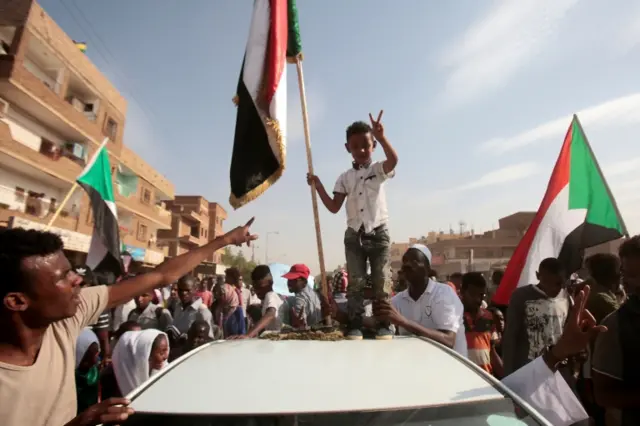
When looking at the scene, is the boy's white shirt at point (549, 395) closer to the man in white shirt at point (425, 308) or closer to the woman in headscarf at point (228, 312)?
the man in white shirt at point (425, 308)

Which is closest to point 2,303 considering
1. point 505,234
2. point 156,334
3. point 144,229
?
point 156,334

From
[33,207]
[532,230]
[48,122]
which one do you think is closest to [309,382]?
[532,230]

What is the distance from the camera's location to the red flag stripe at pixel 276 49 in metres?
3.89

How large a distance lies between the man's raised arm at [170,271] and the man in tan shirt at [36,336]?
375 mm

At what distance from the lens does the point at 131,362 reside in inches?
136

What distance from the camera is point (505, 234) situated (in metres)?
57.2

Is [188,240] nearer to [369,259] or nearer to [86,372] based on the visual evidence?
[86,372]

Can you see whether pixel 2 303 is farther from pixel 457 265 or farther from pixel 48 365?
pixel 457 265

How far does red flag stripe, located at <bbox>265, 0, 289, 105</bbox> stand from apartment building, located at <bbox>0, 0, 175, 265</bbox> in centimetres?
1465

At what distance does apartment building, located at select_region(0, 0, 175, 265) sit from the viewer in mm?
16656

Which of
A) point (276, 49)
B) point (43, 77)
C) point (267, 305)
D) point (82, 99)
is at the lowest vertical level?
point (267, 305)

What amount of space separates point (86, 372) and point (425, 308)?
2.92 meters

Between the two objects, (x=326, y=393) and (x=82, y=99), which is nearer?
(x=326, y=393)

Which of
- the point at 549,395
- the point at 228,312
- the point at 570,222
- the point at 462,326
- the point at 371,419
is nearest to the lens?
the point at 371,419
